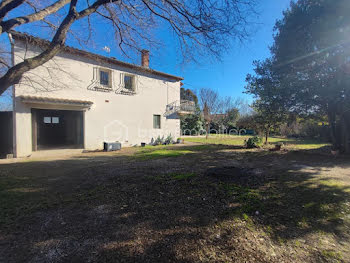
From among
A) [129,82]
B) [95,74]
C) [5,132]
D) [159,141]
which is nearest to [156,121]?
[159,141]

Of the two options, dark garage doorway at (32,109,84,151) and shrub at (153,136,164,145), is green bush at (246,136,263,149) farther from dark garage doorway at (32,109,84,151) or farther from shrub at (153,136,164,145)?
dark garage doorway at (32,109,84,151)

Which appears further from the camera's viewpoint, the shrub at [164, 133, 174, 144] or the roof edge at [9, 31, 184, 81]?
the shrub at [164, 133, 174, 144]

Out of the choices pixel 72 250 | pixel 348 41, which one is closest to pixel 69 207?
pixel 72 250

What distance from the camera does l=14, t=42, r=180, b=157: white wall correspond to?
8.83m

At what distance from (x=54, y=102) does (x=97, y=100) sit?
2631 mm

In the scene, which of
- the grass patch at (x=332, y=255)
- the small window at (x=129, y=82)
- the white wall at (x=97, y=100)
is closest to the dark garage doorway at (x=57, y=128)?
the white wall at (x=97, y=100)

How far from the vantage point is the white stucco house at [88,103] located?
29.1 ft

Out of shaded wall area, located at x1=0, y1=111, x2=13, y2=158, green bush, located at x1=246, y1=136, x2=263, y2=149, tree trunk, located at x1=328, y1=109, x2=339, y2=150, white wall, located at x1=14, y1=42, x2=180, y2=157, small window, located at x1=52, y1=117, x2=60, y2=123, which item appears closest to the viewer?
tree trunk, located at x1=328, y1=109, x2=339, y2=150

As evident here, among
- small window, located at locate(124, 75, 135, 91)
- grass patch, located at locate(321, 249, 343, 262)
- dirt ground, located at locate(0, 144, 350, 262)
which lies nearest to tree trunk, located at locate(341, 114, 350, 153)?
dirt ground, located at locate(0, 144, 350, 262)

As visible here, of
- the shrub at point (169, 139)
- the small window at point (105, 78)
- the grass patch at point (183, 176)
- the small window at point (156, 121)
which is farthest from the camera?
the shrub at point (169, 139)

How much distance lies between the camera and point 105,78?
12.3 m

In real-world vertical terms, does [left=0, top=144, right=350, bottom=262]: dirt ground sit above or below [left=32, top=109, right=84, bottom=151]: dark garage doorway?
below

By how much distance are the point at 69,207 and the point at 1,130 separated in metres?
10.2

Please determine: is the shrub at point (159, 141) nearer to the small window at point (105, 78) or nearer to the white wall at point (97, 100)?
the white wall at point (97, 100)
